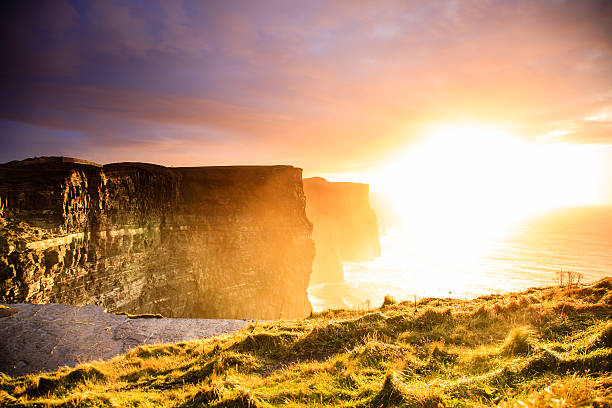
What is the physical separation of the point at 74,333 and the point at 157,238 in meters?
19.1

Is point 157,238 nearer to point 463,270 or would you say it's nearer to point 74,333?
point 74,333

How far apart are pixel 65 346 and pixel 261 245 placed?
28205mm

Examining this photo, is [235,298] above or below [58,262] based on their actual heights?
below

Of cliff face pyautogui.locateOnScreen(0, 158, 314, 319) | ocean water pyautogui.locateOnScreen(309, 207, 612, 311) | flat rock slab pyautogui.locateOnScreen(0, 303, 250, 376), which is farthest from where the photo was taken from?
ocean water pyautogui.locateOnScreen(309, 207, 612, 311)

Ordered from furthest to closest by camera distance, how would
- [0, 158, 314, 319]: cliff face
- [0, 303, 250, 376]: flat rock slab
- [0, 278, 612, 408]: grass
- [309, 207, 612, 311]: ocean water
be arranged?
1. [309, 207, 612, 311]: ocean water
2. [0, 158, 314, 319]: cliff face
3. [0, 303, 250, 376]: flat rock slab
4. [0, 278, 612, 408]: grass

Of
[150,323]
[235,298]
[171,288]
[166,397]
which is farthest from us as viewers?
[235,298]

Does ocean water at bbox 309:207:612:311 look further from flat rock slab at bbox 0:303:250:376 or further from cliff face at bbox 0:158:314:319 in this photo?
flat rock slab at bbox 0:303:250:376

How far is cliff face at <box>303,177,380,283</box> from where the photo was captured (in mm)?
100281

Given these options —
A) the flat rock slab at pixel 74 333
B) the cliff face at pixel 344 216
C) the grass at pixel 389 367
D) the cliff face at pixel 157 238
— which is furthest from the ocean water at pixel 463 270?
the grass at pixel 389 367

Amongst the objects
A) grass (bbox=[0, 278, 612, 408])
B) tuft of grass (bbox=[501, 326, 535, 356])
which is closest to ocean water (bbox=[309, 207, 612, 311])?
grass (bbox=[0, 278, 612, 408])

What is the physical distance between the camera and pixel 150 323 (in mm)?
14977

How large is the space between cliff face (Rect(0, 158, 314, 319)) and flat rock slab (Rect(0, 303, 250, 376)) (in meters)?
5.71

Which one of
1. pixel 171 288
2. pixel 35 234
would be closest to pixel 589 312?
pixel 35 234

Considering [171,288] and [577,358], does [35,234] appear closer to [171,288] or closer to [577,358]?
[171,288]
